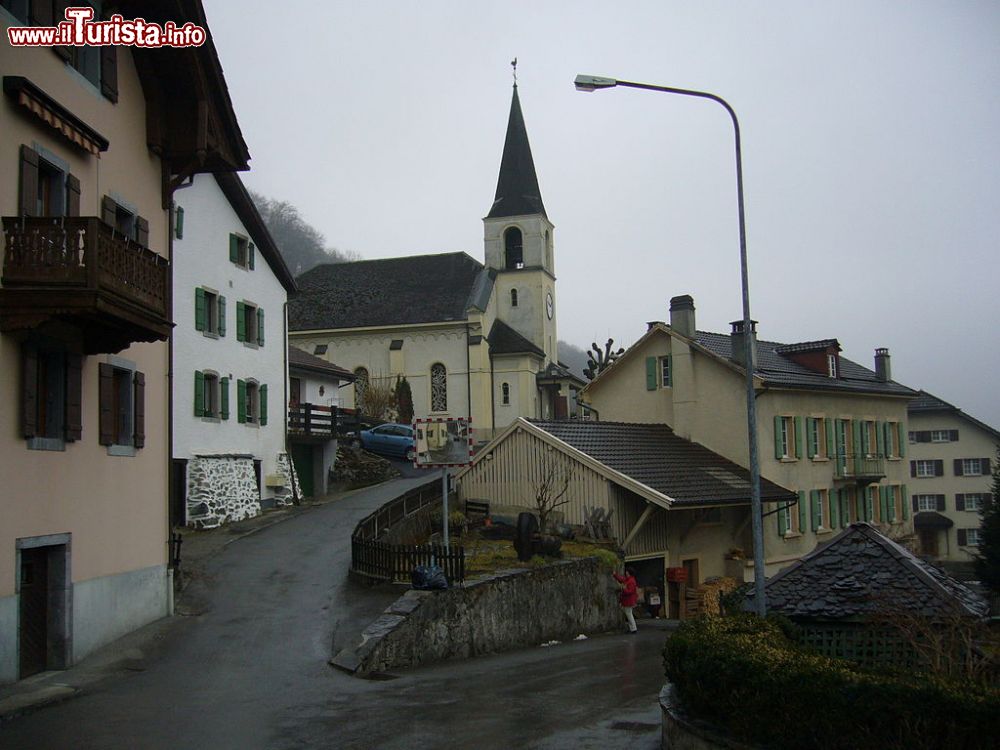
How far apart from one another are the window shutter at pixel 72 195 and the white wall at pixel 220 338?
12.2 m

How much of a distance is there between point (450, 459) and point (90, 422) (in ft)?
21.9

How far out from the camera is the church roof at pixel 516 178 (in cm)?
6375

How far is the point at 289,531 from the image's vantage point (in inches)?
1096

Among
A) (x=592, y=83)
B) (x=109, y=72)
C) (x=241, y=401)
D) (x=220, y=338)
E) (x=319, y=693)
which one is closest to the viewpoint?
(x=319, y=693)

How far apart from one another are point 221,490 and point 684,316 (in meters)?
16.7

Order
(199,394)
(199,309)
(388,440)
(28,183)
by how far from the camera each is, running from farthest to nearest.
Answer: (388,440), (199,309), (199,394), (28,183)

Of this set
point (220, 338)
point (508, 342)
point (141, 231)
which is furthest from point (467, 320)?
point (141, 231)

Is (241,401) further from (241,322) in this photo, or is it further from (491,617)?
(491,617)

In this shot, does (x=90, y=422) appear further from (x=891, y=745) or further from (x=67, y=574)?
(x=891, y=745)

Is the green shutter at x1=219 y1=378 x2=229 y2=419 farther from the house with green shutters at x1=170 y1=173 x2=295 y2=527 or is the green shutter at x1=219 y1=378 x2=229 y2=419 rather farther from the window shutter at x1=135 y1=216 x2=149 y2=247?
the window shutter at x1=135 y1=216 x2=149 y2=247

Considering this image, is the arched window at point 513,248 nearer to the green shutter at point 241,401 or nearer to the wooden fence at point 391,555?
the green shutter at point 241,401

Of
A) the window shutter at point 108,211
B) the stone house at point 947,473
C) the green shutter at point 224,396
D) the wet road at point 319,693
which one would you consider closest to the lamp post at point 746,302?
the wet road at point 319,693

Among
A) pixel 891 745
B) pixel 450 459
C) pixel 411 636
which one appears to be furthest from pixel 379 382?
pixel 891 745

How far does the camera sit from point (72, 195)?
49.6ft
